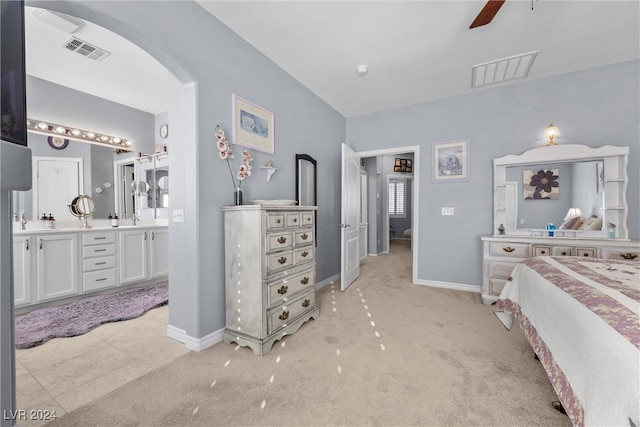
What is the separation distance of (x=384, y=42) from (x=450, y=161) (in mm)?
1960

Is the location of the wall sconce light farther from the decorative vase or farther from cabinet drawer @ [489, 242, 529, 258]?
the decorative vase

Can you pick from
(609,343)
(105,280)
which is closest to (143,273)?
(105,280)

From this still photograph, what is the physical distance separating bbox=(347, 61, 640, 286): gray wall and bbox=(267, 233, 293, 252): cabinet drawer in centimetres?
242

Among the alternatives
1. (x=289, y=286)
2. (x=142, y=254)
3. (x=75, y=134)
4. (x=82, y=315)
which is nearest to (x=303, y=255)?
(x=289, y=286)

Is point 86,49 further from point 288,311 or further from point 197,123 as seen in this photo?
point 288,311

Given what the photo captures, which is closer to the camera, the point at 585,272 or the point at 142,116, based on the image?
the point at 585,272

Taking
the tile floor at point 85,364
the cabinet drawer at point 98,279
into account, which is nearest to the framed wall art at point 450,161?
the tile floor at point 85,364

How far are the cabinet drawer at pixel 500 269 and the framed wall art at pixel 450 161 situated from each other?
121 centimetres

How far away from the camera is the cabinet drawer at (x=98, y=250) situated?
3.09m

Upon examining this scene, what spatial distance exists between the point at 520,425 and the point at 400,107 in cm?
386

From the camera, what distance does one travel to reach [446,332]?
7.70ft

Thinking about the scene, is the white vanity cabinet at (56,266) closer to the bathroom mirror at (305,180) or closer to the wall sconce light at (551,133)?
the bathroom mirror at (305,180)

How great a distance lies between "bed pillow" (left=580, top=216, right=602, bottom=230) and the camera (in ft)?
9.66

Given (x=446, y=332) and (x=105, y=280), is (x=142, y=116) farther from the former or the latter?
(x=446, y=332)
